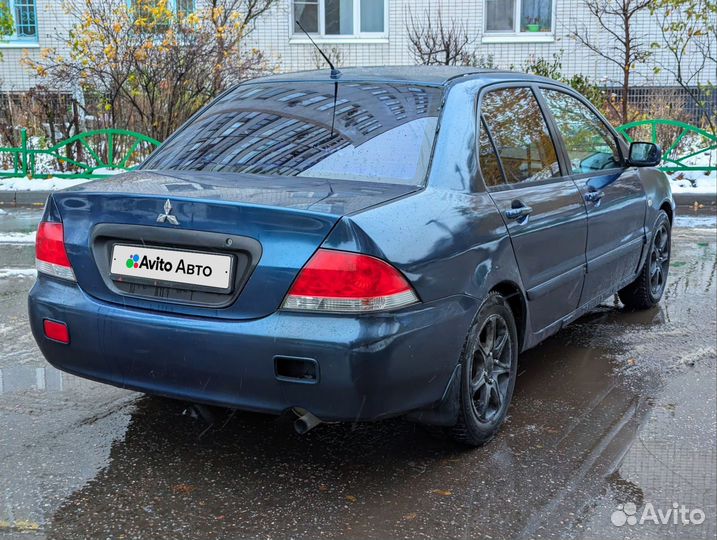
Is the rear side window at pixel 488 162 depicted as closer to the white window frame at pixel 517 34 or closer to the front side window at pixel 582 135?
the front side window at pixel 582 135

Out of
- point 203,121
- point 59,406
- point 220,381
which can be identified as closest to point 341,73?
point 203,121

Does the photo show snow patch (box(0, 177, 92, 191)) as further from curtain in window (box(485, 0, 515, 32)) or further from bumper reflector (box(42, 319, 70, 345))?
curtain in window (box(485, 0, 515, 32))

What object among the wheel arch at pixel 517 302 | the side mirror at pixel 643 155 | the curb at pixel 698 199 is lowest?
the curb at pixel 698 199


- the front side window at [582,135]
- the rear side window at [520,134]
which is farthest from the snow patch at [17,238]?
the rear side window at [520,134]

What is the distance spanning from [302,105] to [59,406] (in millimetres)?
1876

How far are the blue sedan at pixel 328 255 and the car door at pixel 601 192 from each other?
352 millimetres

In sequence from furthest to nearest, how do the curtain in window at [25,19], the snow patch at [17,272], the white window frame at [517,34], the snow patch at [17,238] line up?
the curtain in window at [25,19] → the white window frame at [517,34] → the snow patch at [17,238] → the snow patch at [17,272]

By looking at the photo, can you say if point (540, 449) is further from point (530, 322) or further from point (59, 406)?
point (59, 406)

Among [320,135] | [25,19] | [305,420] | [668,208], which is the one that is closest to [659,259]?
[668,208]

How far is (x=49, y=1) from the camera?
21.4 meters

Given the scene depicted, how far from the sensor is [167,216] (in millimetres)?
3174

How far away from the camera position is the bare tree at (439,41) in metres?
16.6

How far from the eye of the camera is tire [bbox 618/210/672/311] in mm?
6094

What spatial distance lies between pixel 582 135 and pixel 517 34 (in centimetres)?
1656
